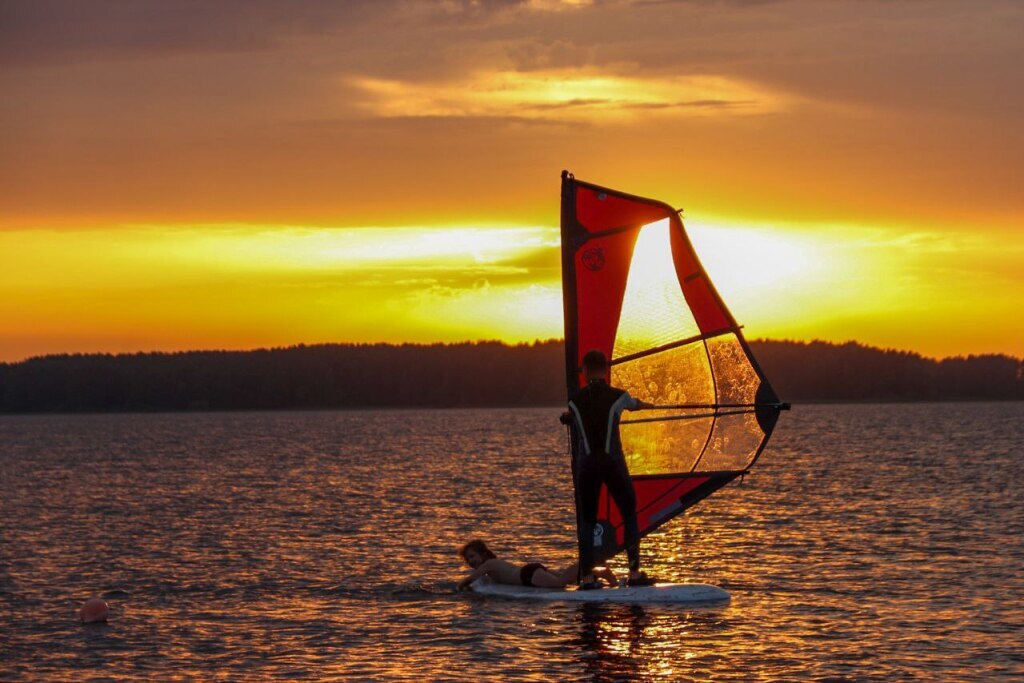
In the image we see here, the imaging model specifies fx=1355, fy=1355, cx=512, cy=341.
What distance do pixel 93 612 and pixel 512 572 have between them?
5.34m

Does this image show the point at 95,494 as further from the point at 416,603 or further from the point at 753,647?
the point at 753,647

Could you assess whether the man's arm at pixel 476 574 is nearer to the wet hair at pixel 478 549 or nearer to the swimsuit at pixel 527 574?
the wet hair at pixel 478 549

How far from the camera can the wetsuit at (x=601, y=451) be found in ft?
49.8

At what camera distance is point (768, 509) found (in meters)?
33.7

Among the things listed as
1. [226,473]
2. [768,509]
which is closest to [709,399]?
[768,509]

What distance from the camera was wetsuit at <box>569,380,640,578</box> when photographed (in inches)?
598

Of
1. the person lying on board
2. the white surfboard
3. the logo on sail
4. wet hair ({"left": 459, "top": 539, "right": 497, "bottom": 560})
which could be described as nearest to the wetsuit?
the white surfboard

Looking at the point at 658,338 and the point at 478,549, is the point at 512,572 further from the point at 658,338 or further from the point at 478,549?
the point at 658,338

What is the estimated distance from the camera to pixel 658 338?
55.5 ft

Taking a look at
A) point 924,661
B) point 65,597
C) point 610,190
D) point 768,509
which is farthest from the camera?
point 768,509

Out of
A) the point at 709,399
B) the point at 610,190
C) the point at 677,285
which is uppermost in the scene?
the point at 610,190

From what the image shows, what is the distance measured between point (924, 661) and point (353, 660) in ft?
19.2

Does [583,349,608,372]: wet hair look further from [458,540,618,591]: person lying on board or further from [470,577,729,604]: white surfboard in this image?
[458,540,618,591]: person lying on board

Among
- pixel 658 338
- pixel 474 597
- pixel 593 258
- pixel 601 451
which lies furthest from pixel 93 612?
pixel 658 338
